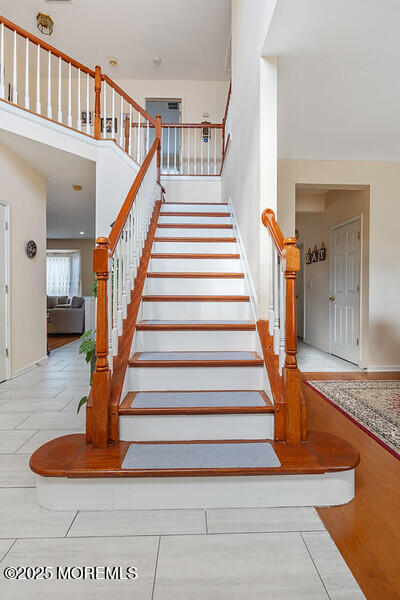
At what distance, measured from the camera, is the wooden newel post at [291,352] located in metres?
1.75

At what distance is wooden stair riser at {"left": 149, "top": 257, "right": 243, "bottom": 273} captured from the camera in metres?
3.29

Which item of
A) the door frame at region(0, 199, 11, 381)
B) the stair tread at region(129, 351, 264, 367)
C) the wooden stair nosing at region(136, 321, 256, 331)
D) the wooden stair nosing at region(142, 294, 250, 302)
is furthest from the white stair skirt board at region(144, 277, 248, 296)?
the door frame at region(0, 199, 11, 381)

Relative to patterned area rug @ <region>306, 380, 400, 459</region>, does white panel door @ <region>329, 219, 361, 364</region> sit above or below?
above

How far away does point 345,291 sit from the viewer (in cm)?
477

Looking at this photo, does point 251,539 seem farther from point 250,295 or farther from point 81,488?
point 250,295

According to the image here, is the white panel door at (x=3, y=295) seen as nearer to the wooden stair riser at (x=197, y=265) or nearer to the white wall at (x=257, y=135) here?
the wooden stair riser at (x=197, y=265)

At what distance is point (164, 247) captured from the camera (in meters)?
3.54

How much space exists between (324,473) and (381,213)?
3.68 metres

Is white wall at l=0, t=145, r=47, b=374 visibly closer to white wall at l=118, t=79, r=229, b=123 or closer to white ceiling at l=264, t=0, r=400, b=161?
white ceiling at l=264, t=0, r=400, b=161

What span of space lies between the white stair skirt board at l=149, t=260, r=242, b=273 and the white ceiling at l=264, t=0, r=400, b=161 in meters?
1.48

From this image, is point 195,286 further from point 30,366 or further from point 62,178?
point 62,178

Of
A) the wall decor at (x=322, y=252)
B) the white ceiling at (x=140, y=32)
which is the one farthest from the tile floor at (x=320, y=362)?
the white ceiling at (x=140, y=32)

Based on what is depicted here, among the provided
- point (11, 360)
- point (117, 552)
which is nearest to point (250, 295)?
point (117, 552)

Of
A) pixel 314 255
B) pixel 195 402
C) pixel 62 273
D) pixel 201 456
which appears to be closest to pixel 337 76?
pixel 195 402
